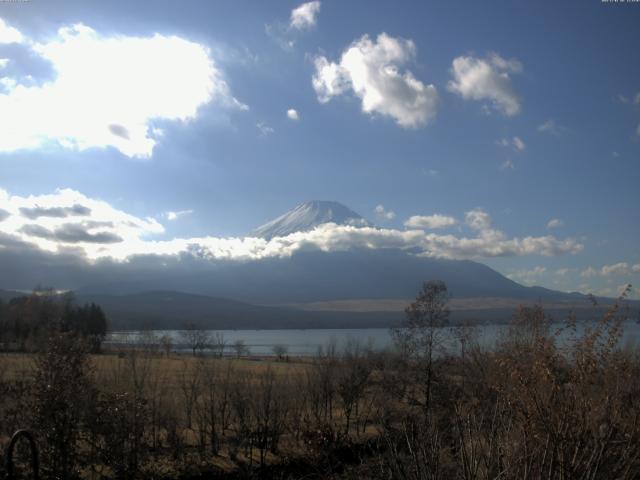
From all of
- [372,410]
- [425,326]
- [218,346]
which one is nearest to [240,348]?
[218,346]

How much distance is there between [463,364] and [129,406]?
20177mm

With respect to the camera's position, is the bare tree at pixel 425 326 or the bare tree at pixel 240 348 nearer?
the bare tree at pixel 425 326

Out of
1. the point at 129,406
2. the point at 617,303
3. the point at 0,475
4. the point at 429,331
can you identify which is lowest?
the point at 0,475

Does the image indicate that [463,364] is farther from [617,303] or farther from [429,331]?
[617,303]

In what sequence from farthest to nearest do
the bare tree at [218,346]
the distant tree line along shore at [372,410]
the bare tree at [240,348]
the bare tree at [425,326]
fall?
1. the bare tree at [240,348]
2. the bare tree at [218,346]
3. the bare tree at [425,326]
4. the distant tree line along shore at [372,410]

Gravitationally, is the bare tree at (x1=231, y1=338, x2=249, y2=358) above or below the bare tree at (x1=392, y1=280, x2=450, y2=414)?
below

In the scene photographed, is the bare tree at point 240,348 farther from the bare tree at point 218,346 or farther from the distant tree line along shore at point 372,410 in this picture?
the distant tree line along shore at point 372,410

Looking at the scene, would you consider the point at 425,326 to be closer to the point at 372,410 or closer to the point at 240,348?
the point at 372,410

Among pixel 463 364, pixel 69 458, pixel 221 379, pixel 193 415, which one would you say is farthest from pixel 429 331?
pixel 69 458

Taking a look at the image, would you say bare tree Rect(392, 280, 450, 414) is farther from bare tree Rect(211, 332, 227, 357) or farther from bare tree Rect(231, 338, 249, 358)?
bare tree Rect(231, 338, 249, 358)

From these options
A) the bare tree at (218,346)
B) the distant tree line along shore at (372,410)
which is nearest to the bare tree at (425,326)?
the distant tree line along shore at (372,410)

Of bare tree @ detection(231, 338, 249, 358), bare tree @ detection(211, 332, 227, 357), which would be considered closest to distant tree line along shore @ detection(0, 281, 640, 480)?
bare tree @ detection(211, 332, 227, 357)

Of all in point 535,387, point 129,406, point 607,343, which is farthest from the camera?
point 129,406

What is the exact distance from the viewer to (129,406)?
24.4 metres
